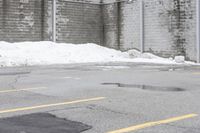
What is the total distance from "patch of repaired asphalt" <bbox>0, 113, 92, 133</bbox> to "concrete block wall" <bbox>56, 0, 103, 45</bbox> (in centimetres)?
2420

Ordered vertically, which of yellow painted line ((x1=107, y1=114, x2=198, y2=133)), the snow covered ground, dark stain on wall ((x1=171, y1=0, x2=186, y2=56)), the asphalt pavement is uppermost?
dark stain on wall ((x1=171, y1=0, x2=186, y2=56))

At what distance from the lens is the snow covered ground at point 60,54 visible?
2545 cm

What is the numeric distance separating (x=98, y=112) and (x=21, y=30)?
22293 mm

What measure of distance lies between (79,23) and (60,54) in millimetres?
5356

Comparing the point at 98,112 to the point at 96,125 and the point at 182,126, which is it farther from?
the point at 182,126

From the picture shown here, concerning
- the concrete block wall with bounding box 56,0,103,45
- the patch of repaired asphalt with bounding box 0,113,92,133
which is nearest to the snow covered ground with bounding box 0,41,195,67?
the concrete block wall with bounding box 56,0,103,45

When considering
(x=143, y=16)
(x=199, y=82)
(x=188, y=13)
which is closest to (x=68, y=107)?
(x=199, y=82)

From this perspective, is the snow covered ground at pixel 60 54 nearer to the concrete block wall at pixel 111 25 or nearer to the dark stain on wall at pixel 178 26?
the dark stain on wall at pixel 178 26

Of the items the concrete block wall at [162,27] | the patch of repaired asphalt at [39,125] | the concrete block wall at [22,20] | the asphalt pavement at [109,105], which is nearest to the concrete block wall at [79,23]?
the concrete block wall at [22,20]

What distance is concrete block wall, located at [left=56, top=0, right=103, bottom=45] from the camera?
3168 cm

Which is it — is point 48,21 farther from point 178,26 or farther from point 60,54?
point 178,26

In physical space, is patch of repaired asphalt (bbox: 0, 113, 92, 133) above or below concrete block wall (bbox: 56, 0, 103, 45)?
below

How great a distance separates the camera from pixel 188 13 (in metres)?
27.5

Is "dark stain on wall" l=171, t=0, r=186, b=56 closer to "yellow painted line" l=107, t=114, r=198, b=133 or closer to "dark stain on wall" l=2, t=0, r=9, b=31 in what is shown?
"dark stain on wall" l=2, t=0, r=9, b=31
